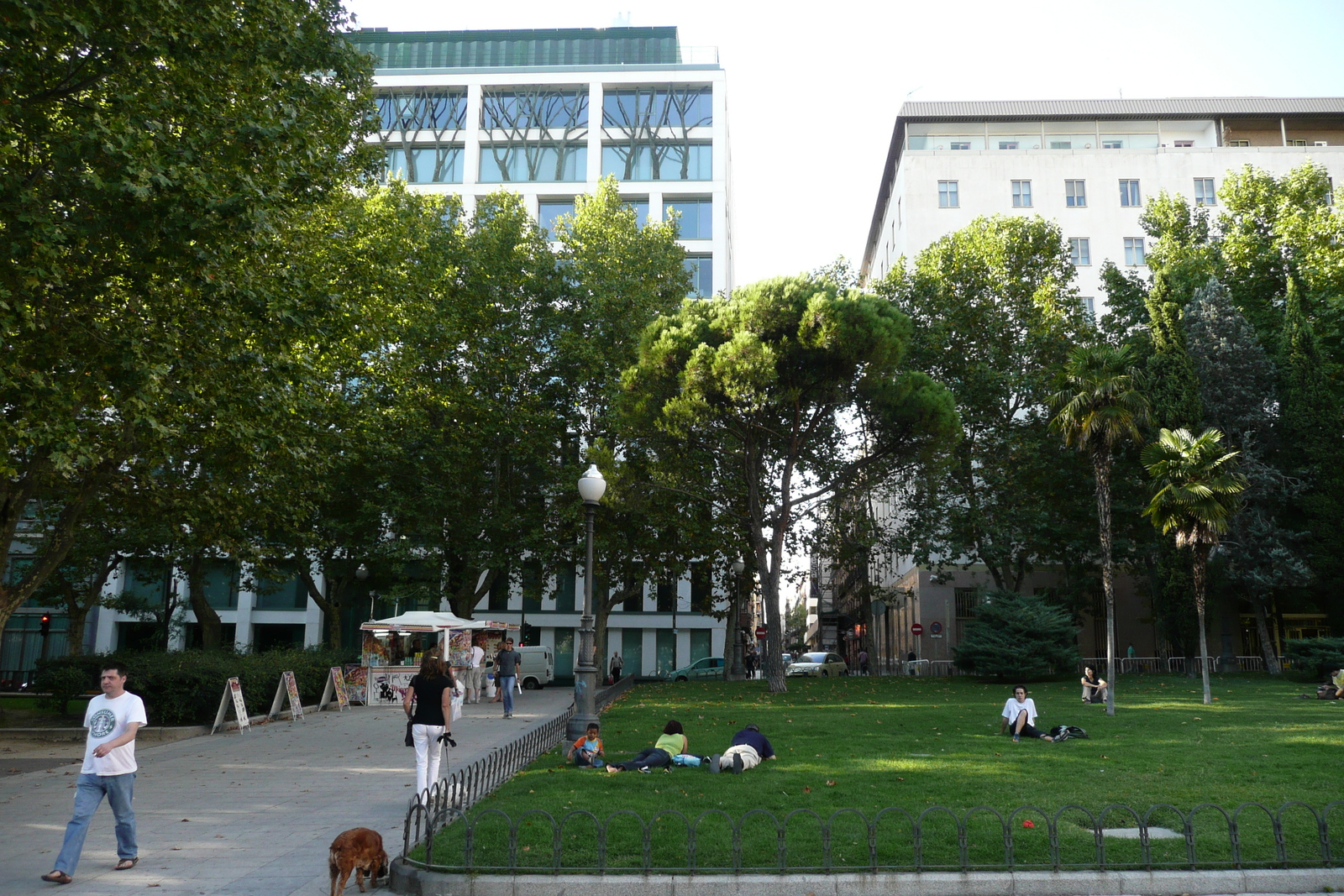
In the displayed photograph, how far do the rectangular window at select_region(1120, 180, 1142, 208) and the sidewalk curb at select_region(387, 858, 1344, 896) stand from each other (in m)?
50.7

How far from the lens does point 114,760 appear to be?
25.5 feet

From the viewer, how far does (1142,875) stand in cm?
698

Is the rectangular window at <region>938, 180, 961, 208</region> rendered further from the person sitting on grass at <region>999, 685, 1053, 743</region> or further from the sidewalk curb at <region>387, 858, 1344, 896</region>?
the sidewalk curb at <region>387, 858, 1344, 896</region>

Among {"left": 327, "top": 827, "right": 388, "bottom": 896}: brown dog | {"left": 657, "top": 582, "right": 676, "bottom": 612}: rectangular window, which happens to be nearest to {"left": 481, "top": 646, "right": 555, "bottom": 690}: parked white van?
{"left": 657, "top": 582, "right": 676, "bottom": 612}: rectangular window

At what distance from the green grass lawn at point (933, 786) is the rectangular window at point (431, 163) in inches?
1580

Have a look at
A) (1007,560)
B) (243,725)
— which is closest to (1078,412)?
(1007,560)

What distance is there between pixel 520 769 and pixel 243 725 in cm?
939

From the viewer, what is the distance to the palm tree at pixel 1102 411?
20.0m

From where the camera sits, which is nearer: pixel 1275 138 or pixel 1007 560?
pixel 1007 560

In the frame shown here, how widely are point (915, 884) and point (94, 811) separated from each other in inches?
248

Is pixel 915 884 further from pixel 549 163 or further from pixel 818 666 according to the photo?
pixel 549 163

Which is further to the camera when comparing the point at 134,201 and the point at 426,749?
the point at 134,201

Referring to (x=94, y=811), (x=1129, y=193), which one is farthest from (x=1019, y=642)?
(x=1129, y=193)

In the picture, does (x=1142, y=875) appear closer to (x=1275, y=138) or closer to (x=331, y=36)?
(x=331, y=36)
